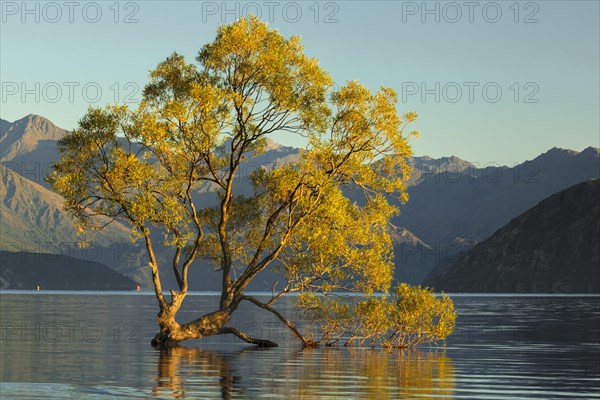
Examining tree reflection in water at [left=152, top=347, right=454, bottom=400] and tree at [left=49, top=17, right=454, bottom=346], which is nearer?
tree reflection in water at [left=152, top=347, right=454, bottom=400]

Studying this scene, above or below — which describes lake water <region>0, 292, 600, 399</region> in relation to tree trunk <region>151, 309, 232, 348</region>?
below

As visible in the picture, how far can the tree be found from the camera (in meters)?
68.0

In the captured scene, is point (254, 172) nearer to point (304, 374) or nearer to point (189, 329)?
point (189, 329)

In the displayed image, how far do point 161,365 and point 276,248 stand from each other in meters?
18.2

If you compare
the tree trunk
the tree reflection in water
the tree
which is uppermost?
the tree

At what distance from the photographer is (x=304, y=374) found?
5012cm

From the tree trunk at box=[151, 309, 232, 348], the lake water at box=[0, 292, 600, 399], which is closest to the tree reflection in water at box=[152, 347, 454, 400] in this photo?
the lake water at box=[0, 292, 600, 399]

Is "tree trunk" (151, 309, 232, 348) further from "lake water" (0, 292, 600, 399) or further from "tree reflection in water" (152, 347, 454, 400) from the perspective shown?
"tree reflection in water" (152, 347, 454, 400)

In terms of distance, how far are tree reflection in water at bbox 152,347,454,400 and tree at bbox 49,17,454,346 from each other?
570 cm

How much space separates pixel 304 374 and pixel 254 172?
25948 millimetres

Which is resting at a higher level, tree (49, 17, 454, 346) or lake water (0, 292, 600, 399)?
tree (49, 17, 454, 346)

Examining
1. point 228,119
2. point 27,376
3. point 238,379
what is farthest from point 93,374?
point 228,119

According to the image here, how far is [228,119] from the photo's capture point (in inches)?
2749

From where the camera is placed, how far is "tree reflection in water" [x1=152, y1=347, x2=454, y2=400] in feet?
136
